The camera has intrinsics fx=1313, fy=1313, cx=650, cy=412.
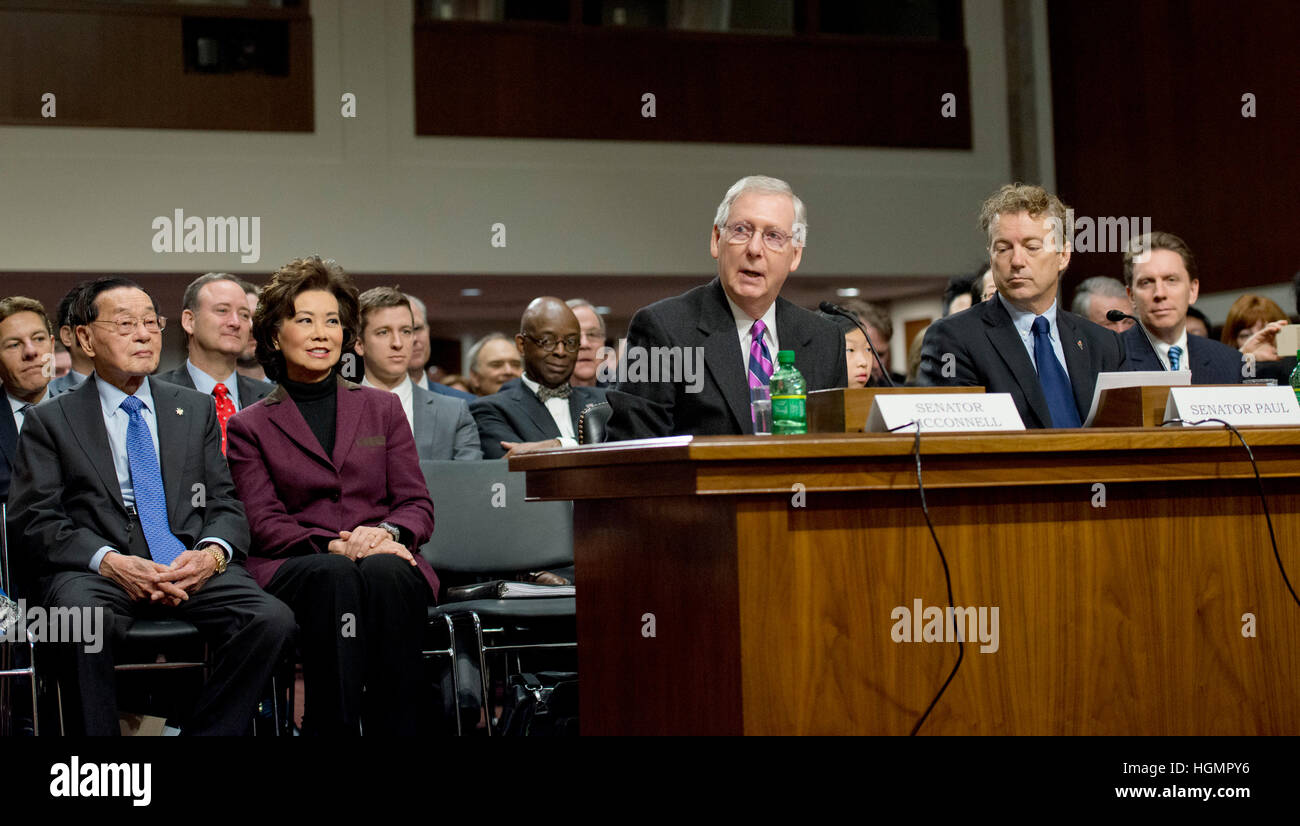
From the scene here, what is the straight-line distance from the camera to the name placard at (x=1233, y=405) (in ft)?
7.55

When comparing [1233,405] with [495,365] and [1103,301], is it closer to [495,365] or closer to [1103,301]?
[1103,301]

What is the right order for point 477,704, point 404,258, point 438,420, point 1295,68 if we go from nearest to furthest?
point 477,704 < point 438,420 < point 1295,68 < point 404,258

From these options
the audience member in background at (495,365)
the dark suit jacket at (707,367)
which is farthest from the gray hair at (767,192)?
the audience member in background at (495,365)

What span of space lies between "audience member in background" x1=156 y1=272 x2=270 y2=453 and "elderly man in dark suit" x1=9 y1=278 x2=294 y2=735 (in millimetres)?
584

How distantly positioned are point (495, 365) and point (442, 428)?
149 centimetres

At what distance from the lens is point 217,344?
411 centimetres

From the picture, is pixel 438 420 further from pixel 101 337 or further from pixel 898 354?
pixel 898 354

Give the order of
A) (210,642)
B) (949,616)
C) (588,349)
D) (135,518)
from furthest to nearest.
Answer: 1. (588,349)
2. (135,518)
3. (210,642)
4. (949,616)

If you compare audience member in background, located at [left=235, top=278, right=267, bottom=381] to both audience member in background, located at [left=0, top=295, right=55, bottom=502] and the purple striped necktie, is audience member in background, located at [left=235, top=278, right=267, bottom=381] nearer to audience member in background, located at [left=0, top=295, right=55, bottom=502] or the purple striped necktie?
audience member in background, located at [left=0, top=295, right=55, bottom=502]

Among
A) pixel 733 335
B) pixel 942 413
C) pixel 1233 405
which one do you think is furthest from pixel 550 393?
pixel 1233 405

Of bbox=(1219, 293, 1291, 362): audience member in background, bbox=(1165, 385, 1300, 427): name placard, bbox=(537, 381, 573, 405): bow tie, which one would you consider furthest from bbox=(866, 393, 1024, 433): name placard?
bbox=(1219, 293, 1291, 362): audience member in background
